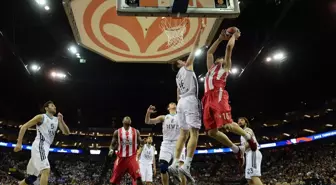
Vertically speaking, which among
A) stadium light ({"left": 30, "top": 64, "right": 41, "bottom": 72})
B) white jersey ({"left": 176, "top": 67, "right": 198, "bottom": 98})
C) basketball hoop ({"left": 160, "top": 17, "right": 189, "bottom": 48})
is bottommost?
white jersey ({"left": 176, "top": 67, "right": 198, "bottom": 98})

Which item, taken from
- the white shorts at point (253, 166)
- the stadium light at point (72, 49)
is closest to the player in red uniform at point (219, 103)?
the white shorts at point (253, 166)

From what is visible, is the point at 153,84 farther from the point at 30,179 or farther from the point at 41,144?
the point at 30,179

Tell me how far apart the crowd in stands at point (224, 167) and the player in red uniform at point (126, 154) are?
20452 mm

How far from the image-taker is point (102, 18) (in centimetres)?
1320

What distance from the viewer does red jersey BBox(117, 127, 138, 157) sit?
859 centimetres

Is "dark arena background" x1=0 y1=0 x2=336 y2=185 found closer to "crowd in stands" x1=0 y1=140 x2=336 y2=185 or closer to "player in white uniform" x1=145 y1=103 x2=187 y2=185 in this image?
"crowd in stands" x1=0 y1=140 x2=336 y2=185

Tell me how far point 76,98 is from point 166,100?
11.5 meters

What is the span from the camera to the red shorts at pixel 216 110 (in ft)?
19.1

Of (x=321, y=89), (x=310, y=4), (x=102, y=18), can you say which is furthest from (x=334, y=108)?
(x=102, y=18)

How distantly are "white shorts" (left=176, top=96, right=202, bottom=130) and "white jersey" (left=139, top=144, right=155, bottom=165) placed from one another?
6.68m

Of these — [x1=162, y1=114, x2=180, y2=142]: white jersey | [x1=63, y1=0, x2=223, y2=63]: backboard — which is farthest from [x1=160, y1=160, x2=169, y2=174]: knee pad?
[x1=63, y1=0, x2=223, y2=63]: backboard

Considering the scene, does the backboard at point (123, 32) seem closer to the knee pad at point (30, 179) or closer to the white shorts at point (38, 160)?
the white shorts at point (38, 160)

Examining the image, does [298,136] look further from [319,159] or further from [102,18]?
[102,18]

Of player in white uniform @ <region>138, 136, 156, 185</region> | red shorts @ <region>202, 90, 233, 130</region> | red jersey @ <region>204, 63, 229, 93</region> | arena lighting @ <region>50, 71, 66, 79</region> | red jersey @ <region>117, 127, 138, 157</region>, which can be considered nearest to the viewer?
red shorts @ <region>202, 90, 233, 130</region>
